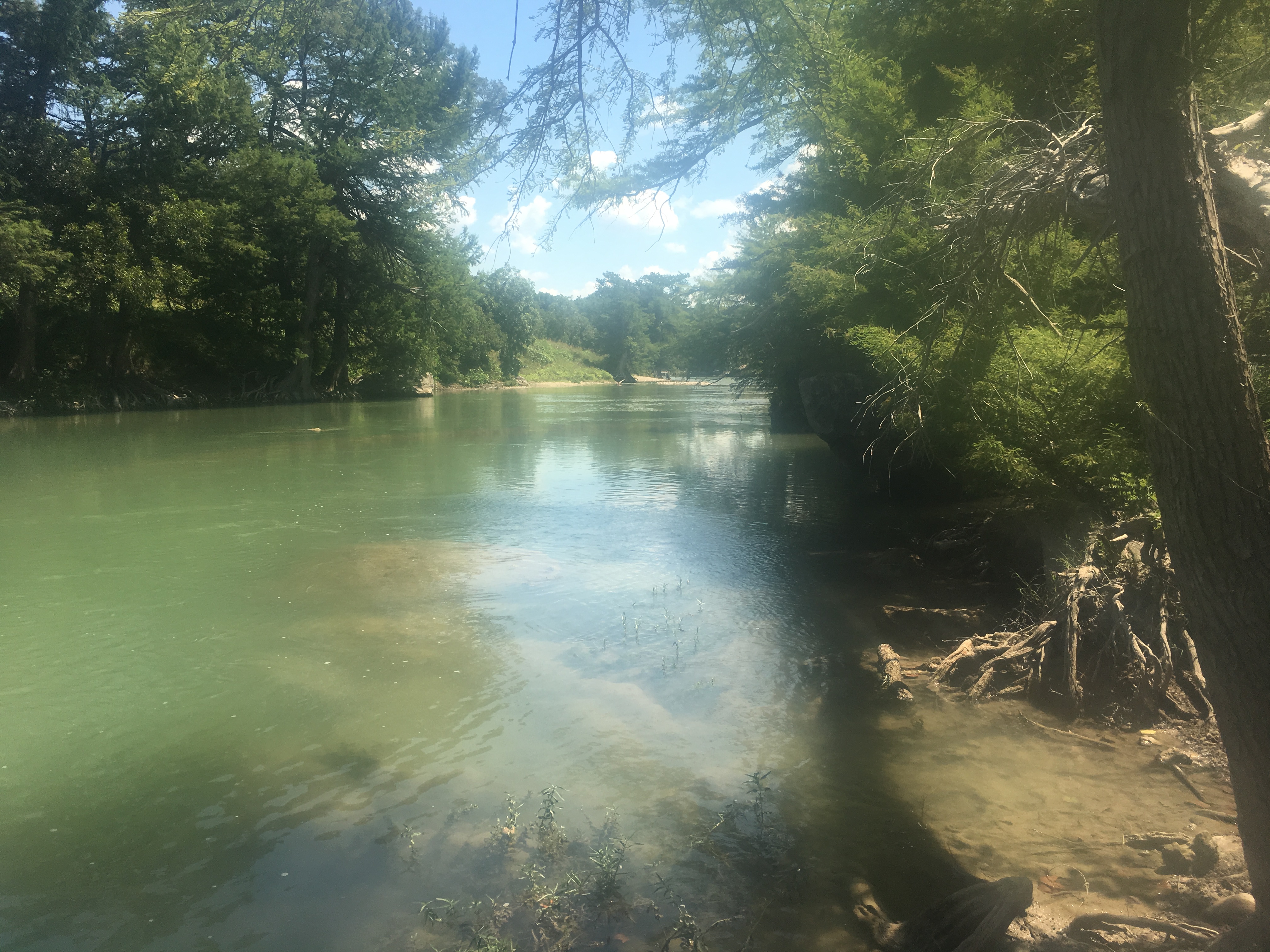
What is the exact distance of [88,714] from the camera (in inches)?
219

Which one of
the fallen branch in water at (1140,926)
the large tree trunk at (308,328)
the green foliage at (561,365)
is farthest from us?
the green foliage at (561,365)

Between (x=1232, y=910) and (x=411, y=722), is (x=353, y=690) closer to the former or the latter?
(x=411, y=722)

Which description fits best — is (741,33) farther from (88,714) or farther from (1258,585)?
(88,714)

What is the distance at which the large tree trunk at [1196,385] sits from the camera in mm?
2652

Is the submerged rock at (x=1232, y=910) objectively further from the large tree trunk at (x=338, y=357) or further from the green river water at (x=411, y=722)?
the large tree trunk at (x=338, y=357)

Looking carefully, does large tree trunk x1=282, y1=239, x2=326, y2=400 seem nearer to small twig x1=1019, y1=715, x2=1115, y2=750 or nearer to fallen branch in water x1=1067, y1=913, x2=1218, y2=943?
small twig x1=1019, y1=715, x2=1115, y2=750

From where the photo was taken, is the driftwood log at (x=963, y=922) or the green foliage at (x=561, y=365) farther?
the green foliage at (x=561, y=365)

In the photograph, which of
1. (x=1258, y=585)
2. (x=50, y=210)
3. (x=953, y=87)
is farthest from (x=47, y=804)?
(x=50, y=210)

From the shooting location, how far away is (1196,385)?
2707 mm

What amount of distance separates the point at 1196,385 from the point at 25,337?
36.5m

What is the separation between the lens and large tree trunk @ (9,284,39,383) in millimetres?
29422

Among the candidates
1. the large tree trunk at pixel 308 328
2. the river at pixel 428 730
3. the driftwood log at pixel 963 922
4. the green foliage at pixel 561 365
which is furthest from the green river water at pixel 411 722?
the green foliage at pixel 561 365

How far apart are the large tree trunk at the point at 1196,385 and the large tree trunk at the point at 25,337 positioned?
34868 mm

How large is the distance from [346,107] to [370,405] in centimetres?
1248
